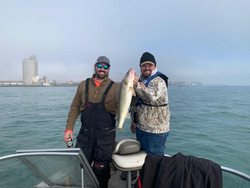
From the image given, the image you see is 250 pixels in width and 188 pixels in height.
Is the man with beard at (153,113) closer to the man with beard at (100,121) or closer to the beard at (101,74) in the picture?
the man with beard at (100,121)

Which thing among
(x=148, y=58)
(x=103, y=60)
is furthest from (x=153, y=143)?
(x=103, y=60)

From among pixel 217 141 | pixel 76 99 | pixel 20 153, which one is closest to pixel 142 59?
pixel 76 99

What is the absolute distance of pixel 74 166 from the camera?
2.83m

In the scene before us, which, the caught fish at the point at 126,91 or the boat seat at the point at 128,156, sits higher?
the caught fish at the point at 126,91

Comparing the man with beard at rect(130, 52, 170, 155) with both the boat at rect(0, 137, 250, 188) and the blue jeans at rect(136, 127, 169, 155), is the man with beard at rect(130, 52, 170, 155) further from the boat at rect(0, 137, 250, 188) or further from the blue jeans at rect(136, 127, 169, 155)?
the boat at rect(0, 137, 250, 188)

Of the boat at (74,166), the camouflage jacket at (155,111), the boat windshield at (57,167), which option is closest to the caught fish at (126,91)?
the camouflage jacket at (155,111)

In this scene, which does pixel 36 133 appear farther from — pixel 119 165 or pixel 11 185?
pixel 119 165

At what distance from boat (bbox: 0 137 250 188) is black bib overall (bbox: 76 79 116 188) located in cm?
18

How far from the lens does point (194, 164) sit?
1.80 m

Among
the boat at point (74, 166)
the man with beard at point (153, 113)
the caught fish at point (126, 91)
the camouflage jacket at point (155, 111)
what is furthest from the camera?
the man with beard at point (153, 113)

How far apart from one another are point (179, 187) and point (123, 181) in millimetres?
2726

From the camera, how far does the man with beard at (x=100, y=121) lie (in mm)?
3391

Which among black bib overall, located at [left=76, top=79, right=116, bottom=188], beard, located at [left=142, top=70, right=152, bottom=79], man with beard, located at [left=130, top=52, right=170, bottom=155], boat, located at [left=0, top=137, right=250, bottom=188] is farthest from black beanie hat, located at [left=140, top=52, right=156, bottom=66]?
boat, located at [left=0, top=137, right=250, bottom=188]

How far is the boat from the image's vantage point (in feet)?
A: 8.21
